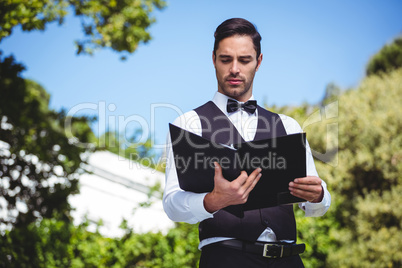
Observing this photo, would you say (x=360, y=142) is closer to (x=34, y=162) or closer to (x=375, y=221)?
(x=375, y=221)

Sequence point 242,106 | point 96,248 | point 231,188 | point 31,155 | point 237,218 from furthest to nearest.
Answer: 1. point 96,248
2. point 31,155
3. point 242,106
4. point 237,218
5. point 231,188

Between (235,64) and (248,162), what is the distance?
31.8 inches

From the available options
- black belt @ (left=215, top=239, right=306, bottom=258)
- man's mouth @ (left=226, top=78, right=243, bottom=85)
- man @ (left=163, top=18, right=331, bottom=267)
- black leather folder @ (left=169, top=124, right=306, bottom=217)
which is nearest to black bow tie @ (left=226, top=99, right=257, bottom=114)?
man @ (left=163, top=18, right=331, bottom=267)

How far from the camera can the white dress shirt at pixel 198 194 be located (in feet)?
7.02

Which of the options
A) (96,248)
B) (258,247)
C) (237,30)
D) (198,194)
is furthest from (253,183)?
(96,248)

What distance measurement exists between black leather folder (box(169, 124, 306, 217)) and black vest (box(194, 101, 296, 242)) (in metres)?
0.12

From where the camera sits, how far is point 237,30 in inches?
100

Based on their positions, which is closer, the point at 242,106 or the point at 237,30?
the point at 237,30

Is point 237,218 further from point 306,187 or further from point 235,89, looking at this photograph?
point 235,89

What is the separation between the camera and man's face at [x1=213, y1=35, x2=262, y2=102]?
2.52 metres

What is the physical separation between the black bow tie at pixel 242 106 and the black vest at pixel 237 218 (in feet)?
0.26

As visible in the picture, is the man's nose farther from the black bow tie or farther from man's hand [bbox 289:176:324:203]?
man's hand [bbox 289:176:324:203]

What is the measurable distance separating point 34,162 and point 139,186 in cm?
612

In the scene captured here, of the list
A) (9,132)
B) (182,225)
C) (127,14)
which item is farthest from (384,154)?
(9,132)
